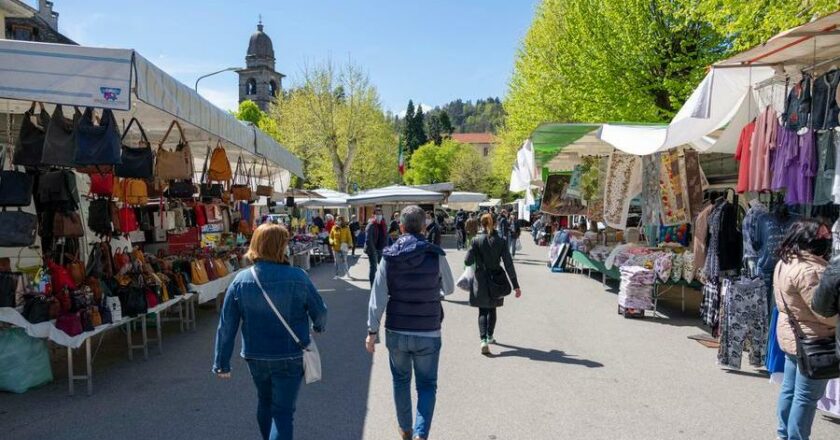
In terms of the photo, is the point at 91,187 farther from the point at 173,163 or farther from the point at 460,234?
the point at 460,234

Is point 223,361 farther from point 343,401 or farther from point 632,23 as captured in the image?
point 632,23

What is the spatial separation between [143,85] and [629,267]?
7.58 metres

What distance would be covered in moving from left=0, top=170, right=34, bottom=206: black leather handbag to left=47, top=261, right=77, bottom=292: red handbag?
85cm

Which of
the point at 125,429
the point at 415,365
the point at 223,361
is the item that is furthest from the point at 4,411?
the point at 415,365

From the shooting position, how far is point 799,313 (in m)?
3.80

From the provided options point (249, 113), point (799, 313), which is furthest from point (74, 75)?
point (249, 113)

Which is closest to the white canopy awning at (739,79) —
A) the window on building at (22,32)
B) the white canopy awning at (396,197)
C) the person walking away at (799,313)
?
the person walking away at (799,313)

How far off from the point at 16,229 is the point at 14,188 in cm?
38

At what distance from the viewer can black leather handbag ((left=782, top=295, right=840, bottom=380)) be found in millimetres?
3633

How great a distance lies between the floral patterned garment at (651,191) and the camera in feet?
33.6

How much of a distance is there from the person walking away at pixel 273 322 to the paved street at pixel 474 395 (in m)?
1.01

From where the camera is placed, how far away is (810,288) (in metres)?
3.70


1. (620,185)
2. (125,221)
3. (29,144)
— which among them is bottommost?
(125,221)

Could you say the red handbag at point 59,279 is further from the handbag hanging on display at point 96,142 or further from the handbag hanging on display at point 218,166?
the handbag hanging on display at point 218,166
